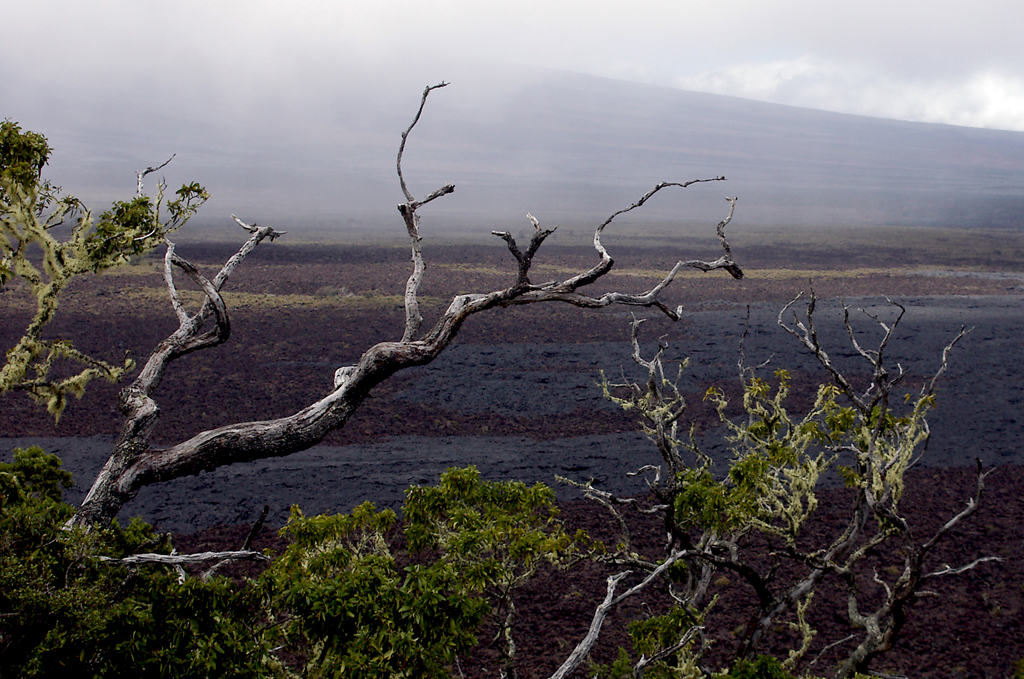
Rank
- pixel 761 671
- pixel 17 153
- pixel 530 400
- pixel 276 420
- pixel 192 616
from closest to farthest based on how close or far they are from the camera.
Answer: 1. pixel 192 616
2. pixel 761 671
3. pixel 276 420
4. pixel 17 153
5. pixel 530 400

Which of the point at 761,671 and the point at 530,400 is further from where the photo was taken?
the point at 530,400

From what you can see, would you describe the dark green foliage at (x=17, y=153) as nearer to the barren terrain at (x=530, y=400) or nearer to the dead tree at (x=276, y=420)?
the dead tree at (x=276, y=420)

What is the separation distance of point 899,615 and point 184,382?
17.2 meters

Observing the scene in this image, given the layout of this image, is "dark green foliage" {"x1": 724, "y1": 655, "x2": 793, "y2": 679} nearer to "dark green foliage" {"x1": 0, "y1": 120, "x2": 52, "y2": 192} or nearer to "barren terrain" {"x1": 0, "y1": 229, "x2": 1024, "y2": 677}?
"barren terrain" {"x1": 0, "y1": 229, "x2": 1024, "y2": 677}

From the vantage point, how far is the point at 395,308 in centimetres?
2944

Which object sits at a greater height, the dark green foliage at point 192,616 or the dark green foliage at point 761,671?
the dark green foliage at point 192,616

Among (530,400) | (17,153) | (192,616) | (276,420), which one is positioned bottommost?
(530,400)

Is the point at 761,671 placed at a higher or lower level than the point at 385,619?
lower

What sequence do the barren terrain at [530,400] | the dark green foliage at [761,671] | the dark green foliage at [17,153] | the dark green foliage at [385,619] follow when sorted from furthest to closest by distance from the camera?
1. the barren terrain at [530,400]
2. the dark green foliage at [17,153]
3. the dark green foliage at [761,671]
4. the dark green foliage at [385,619]

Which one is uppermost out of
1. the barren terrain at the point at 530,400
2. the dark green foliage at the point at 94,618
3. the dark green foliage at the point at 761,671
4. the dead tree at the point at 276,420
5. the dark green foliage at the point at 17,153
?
the dark green foliage at the point at 17,153

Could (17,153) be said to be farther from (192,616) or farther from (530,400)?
(530,400)

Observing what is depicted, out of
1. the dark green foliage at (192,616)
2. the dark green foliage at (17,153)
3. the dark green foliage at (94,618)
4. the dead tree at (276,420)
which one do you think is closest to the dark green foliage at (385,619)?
the dark green foliage at (192,616)

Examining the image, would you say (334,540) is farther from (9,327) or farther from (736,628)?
(9,327)

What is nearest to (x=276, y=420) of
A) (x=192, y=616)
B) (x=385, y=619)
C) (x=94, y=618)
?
(x=192, y=616)
